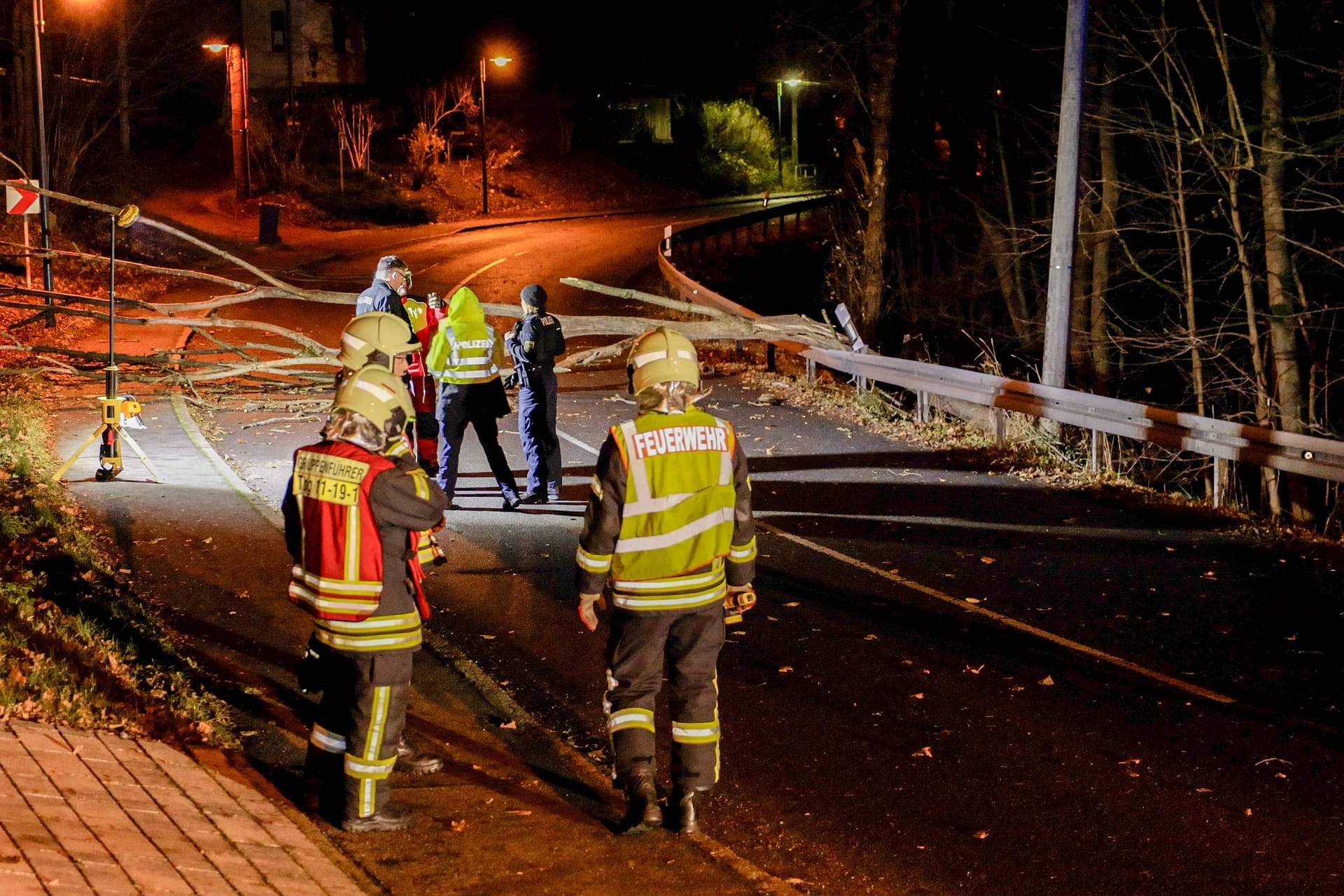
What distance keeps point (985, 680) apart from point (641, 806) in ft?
8.53

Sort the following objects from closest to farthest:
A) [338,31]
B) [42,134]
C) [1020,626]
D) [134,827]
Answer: [134,827]
[1020,626]
[42,134]
[338,31]

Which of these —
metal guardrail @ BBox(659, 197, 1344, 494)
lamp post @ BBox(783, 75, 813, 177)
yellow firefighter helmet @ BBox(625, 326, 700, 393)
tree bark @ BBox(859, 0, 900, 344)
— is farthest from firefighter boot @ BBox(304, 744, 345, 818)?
lamp post @ BBox(783, 75, 813, 177)

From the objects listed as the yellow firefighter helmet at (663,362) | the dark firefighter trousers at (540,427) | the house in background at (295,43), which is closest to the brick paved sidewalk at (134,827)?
the yellow firefighter helmet at (663,362)

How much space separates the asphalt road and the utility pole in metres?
2.02

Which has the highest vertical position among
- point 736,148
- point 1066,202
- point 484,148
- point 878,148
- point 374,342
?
point 736,148

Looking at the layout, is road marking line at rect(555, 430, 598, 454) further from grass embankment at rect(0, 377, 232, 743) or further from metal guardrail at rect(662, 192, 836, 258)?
metal guardrail at rect(662, 192, 836, 258)

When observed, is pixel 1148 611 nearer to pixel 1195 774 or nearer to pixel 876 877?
pixel 1195 774

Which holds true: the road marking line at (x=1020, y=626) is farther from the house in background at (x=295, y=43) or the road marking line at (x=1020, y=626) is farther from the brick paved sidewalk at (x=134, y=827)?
the house in background at (x=295, y=43)

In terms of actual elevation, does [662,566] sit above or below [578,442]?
above

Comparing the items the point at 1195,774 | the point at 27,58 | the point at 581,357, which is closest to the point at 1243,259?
the point at 581,357

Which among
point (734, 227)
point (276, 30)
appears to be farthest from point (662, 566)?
point (276, 30)

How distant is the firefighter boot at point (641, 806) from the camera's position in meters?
5.04

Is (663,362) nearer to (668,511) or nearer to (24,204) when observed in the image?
(668,511)

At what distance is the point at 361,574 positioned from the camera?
4.80 meters
